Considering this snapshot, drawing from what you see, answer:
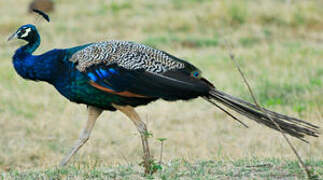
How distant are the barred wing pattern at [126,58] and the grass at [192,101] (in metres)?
0.72

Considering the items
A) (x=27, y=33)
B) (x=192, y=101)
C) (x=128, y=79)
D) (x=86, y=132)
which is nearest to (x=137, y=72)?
(x=128, y=79)

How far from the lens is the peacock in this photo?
3934 millimetres

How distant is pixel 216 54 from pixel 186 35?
5.62ft

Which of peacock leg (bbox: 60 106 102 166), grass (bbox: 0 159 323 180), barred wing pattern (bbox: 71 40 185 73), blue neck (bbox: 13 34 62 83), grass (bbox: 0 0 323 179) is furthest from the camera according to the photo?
grass (bbox: 0 0 323 179)

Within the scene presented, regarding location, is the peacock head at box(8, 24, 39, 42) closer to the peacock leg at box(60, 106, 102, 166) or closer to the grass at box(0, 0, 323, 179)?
the peacock leg at box(60, 106, 102, 166)

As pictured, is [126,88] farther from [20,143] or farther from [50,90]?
[50,90]

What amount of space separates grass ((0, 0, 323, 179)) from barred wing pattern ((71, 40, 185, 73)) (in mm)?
720

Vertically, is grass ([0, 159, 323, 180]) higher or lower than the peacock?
lower

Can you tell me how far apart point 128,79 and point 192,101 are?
3796mm

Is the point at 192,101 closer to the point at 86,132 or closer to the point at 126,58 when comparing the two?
→ the point at 86,132

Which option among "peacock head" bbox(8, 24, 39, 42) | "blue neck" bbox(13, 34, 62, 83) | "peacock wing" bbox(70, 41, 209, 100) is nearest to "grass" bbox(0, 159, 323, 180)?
"peacock wing" bbox(70, 41, 209, 100)

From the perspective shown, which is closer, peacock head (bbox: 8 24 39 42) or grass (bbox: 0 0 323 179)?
peacock head (bbox: 8 24 39 42)

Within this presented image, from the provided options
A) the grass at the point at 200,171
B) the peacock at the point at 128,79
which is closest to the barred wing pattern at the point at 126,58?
the peacock at the point at 128,79

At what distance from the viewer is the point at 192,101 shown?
7.71m
